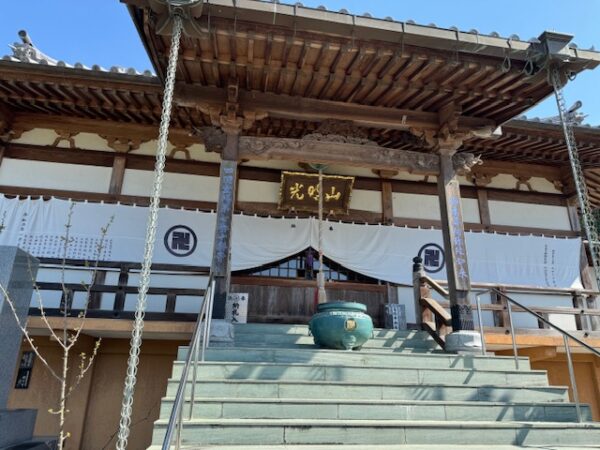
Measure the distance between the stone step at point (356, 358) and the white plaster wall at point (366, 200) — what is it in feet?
14.6

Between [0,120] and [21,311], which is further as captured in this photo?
[0,120]

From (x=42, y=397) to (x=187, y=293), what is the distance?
2.91 meters

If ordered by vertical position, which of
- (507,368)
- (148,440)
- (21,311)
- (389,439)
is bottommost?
(148,440)

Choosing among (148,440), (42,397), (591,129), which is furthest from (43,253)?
(591,129)

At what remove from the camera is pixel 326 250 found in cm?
849

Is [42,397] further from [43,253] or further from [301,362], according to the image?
[301,362]

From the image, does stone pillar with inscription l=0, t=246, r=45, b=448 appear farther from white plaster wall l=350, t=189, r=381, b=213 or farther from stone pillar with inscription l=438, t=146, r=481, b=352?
white plaster wall l=350, t=189, r=381, b=213

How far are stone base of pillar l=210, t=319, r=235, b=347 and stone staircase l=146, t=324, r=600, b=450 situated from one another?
7.8 inches

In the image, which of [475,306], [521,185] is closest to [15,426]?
[475,306]

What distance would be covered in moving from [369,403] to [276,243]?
187 inches

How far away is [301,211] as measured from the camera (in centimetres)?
898

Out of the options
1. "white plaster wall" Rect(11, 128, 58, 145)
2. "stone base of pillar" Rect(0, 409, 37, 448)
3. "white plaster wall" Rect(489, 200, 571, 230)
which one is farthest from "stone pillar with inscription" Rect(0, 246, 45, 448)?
"white plaster wall" Rect(489, 200, 571, 230)

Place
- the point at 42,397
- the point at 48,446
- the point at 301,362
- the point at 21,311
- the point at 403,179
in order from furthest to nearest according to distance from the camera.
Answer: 1. the point at 403,179
2. the point at 42,397
3. the point at 21,311
4. the point at 301,362
5. the point at 48,446

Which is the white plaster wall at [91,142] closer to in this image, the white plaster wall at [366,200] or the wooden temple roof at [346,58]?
the wooden temple roof at [346,58]
